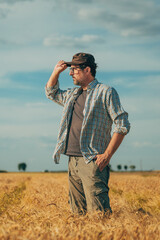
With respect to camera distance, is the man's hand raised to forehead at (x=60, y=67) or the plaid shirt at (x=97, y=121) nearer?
the plaid shirt at (x=97, y=121)

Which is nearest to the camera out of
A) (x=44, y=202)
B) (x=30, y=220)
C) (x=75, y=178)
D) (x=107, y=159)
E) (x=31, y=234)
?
(x=31, y=234)

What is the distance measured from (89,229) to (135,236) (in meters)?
0.39

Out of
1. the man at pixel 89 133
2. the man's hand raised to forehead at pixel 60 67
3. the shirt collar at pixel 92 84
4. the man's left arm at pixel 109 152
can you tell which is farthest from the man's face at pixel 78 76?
the man's left arm at pixel 109 152

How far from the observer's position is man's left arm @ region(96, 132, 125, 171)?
14.4ft

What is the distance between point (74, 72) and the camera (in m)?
4.79

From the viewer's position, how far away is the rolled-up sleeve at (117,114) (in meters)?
4.41

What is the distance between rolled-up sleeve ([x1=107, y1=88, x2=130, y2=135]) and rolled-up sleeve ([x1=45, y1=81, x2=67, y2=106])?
3.07 ft

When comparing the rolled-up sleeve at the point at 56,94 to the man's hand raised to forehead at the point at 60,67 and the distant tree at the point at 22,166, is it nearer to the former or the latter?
the man's hand raised to forehead at the point at 60,67

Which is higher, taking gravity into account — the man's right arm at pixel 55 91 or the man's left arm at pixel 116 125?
the man's right arm at pixel 55 91

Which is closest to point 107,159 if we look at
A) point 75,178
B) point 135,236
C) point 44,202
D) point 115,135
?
point 115,135

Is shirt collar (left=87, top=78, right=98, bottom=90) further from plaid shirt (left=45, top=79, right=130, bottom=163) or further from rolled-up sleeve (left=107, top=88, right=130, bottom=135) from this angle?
rolled-up sleeve (left=107, top=88, right=130, bottom=135)

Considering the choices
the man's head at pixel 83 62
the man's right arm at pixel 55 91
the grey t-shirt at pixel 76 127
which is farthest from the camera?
the man's right arm at pixel 55 91

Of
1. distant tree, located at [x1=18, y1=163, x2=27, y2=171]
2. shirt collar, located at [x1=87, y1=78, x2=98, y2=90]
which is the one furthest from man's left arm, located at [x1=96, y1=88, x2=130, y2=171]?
distant tree, located at [x1=18, y1=163, x2=27, y2=171]

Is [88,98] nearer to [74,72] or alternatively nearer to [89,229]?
[74,72]
